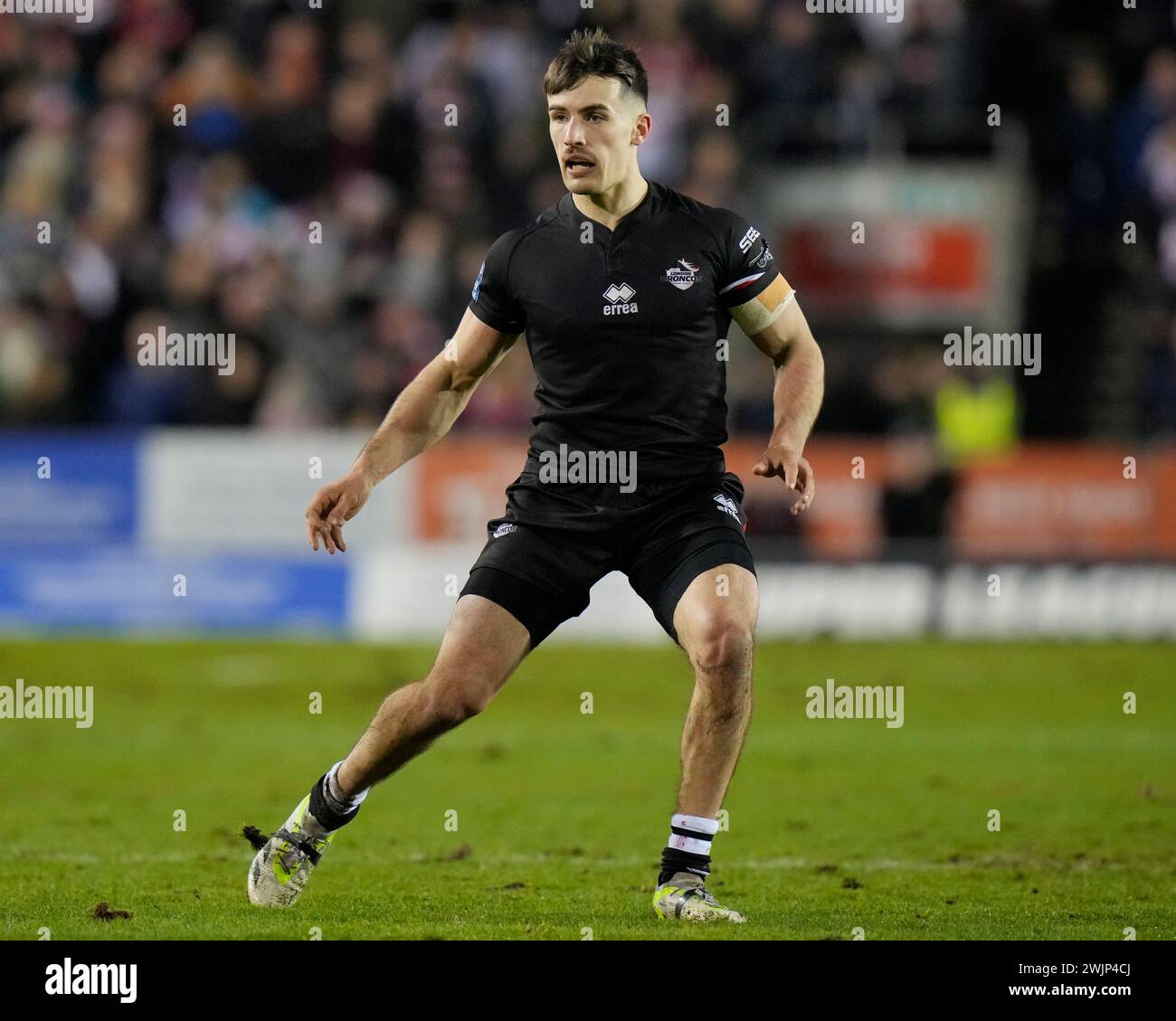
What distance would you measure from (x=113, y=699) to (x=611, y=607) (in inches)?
168

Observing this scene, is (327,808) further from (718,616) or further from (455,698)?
(718,616)

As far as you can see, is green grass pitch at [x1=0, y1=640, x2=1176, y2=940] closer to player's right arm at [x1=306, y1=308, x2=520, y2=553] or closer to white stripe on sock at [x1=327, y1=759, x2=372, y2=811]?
white stripe on sock at [x1=327, y1=759, x2=372, y2=811]

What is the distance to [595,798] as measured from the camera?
1014 cm

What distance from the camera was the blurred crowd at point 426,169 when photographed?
17.8 meters

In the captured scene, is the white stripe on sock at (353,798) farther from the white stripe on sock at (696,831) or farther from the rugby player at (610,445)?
the white stripe on sock at (696,831)

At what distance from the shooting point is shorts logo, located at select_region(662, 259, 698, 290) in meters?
6.71

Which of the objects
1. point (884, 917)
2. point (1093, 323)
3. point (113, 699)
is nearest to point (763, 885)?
point (884, 917)

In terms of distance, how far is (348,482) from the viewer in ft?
21.9

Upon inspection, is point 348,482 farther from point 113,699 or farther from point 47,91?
point 47,91

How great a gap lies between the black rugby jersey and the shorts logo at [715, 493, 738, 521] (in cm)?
11

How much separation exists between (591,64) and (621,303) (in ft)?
2.62

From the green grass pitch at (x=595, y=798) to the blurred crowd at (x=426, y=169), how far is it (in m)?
2.91

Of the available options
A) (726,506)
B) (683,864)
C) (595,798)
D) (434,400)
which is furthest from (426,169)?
(683,864)

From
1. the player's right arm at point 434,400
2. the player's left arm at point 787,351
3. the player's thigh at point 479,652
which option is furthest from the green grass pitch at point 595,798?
the player's left arm at point 787,351
